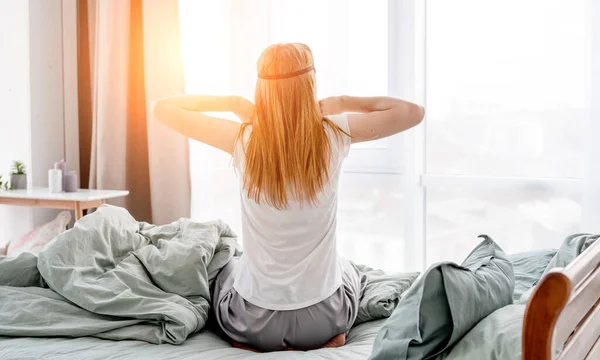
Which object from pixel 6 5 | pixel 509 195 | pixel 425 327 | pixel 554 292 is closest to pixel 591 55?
pixel 509 195

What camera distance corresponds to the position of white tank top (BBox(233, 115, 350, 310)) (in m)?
1.72

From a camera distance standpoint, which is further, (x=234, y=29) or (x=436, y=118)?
(x=234, y=29)

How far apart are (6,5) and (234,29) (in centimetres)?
119

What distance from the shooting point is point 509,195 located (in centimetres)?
291

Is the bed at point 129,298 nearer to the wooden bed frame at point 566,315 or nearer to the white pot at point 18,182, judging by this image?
the wooden bed frame at point 566,315

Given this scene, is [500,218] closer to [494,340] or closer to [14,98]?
[494,340]

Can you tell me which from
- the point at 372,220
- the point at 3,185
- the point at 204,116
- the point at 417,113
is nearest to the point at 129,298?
the point at 204,116

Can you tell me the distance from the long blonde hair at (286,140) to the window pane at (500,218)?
1.47 m

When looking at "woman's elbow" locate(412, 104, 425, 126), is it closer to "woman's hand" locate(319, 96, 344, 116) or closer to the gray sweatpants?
Answer: "woman's hand" locate(319, 96, 344, 116)

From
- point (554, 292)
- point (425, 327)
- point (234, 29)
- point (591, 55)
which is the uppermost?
point (234, 29)

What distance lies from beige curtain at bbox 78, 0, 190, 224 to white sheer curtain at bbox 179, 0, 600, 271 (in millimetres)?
101

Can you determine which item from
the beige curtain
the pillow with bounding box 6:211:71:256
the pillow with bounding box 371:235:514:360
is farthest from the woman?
the beige curtain

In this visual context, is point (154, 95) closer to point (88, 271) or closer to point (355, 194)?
point (355, 194)

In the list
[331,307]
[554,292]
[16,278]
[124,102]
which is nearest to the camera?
[554,292]
